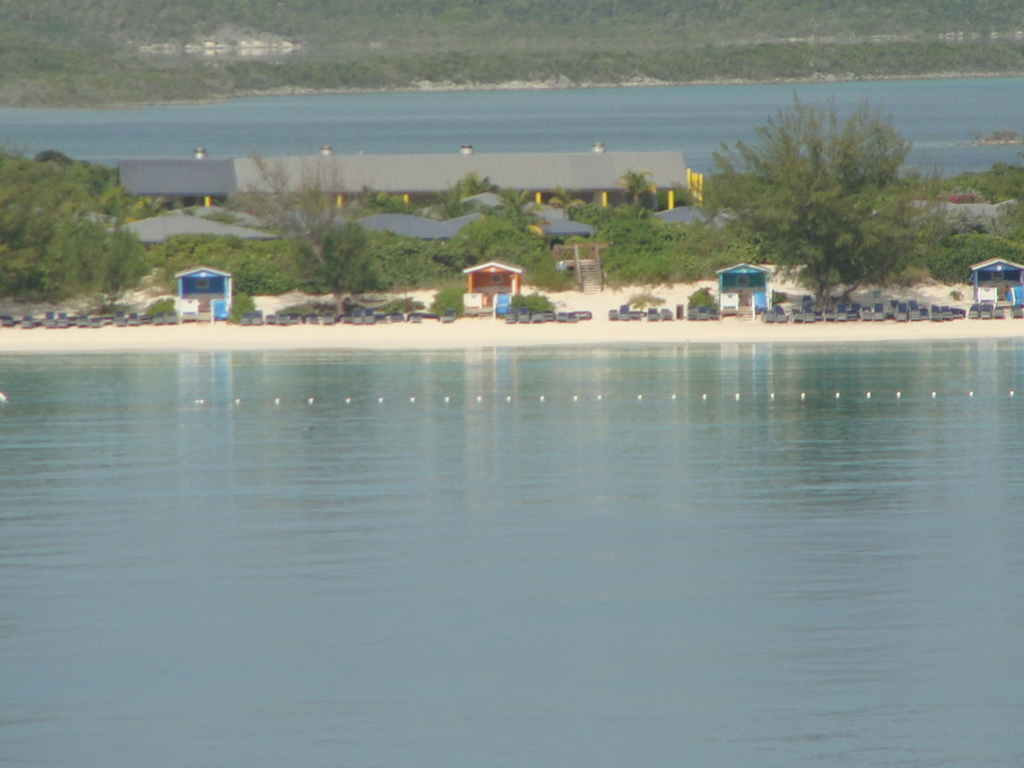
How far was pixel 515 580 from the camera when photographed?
19484mm

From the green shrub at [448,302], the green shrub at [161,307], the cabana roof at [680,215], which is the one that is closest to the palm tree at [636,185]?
the cabana roof at [680,215]

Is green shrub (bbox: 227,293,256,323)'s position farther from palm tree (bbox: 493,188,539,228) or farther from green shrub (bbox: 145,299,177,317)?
palm tree (bbox: 493,188,539,228)

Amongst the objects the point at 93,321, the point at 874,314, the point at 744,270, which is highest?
the point at 744,270

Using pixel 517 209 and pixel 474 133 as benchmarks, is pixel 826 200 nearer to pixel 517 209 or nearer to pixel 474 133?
pixel 517 209

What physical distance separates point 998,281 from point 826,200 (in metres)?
6.69

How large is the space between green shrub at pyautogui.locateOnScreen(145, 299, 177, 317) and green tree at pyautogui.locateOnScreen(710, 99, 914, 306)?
16.2 meters

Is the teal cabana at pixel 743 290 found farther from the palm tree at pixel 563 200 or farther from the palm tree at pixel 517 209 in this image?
the palm tree at pixel 563 200

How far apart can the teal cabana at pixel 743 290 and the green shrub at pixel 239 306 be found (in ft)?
44.5

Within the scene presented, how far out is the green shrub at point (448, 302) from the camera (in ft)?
151

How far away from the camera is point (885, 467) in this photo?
2609cm

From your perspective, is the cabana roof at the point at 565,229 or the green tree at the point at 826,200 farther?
the cabana roof at the point at 565,229

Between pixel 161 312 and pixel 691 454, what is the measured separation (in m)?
22.9

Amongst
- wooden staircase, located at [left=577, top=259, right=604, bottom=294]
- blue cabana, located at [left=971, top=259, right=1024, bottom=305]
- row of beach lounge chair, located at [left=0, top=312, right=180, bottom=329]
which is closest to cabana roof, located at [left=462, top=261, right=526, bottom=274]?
wooden staircase, located at [left=577, top=259, right=604, bottom=294]

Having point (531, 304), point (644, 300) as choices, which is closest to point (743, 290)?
point (644, 300)
